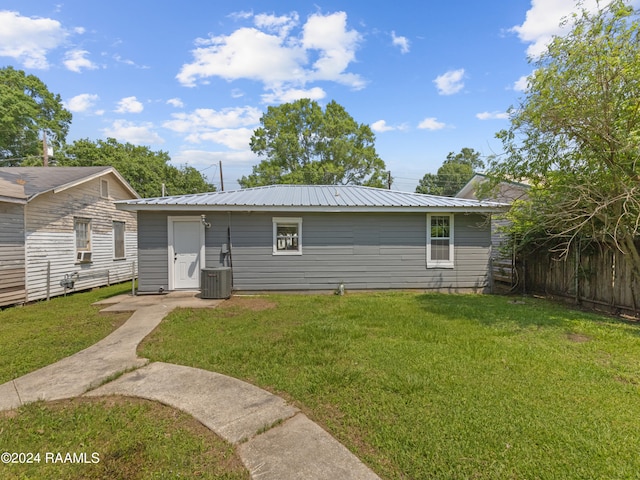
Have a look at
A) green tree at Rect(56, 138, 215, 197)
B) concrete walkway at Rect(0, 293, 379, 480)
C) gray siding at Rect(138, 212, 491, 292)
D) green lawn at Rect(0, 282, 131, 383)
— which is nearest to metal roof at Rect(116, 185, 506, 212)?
gray siding at Rect(138, 212, 491, 292)

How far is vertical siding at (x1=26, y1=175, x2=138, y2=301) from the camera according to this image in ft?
27.8

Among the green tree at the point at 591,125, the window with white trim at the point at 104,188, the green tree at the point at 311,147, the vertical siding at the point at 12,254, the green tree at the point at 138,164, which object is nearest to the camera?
the green tree at the point at 591,125

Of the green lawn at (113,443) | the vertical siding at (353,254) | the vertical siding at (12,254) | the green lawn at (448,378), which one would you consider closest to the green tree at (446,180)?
the vertical siding at (353,254)

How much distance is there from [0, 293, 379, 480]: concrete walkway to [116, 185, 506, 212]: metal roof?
423cm

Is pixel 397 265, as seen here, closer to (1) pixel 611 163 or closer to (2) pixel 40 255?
(1) pixel 611 163

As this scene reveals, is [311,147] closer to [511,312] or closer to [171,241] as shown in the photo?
[171,241]

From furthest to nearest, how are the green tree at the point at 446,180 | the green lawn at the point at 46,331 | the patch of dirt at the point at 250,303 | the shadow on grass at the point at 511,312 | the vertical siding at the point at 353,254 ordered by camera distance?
the green tree at the point at 446,180, the vertical siding at the point at 353,254, the patch of dirt at the point at 250,303, the shadow on grass at the point at 511,312, the green lawn at the point at 46,331

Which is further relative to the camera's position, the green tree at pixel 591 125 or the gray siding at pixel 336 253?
the gray siding at pixel 336 253

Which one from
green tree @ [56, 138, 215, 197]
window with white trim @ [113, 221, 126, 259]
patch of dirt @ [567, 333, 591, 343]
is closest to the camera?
patch of dirt @ [567, 333, 591, 343]

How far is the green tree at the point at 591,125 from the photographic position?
209 inches

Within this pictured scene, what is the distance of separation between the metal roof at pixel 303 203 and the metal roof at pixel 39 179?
254 centimetres

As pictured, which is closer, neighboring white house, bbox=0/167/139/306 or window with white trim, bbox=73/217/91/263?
neighboring white house, bbox=0/167/139/306

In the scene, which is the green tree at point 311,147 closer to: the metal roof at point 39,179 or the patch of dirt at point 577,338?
the metal roof at point 39,179

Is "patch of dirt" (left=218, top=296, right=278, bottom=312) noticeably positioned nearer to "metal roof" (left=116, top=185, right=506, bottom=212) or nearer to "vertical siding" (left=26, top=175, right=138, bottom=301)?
"metal roof" (left=116, top=185, right=506, bottom=212)
